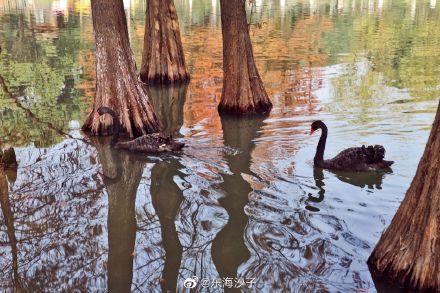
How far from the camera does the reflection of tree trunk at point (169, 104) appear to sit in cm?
1193

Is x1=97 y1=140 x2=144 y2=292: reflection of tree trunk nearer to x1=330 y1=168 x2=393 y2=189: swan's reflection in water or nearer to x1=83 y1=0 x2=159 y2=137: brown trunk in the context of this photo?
x1=83 y1=0 x2=159 y2=137: brown trunk

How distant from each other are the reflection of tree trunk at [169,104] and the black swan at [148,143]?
1527mm

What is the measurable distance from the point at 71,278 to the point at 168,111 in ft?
27.4

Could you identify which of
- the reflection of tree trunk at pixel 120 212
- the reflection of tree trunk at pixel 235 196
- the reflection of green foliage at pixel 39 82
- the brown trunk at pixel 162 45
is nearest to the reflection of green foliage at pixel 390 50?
the reflection of tree trunk at pixel 235 196

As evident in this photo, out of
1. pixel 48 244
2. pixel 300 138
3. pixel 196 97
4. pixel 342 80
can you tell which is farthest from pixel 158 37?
pixel 48 244

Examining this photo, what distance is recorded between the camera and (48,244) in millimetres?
6203

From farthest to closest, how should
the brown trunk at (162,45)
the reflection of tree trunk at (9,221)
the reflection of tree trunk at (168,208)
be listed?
1. the brown trunk at (162,45)
2. the reflection of tree trunk at (9,221)
3. the reflection of tree trunk at (168,208)

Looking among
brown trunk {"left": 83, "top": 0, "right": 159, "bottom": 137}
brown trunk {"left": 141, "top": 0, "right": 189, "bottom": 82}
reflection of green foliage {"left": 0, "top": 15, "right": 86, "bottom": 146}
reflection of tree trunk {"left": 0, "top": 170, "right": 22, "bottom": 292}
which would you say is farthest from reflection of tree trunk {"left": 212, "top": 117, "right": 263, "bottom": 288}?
brown trunk {"left": 141, "top": 0, "right": 189, "bottom": 82}

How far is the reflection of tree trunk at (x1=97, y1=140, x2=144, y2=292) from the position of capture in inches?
216

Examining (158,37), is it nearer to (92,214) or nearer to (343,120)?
(343,120)

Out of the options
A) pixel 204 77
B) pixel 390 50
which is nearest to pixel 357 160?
pixel 204 77

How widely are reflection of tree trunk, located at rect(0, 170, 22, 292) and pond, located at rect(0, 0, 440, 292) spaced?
22 mm

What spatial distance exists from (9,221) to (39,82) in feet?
36.8

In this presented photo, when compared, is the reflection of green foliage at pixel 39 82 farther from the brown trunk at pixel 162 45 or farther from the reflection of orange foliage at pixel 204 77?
the reflection of orange foliage at pixel 204 77
